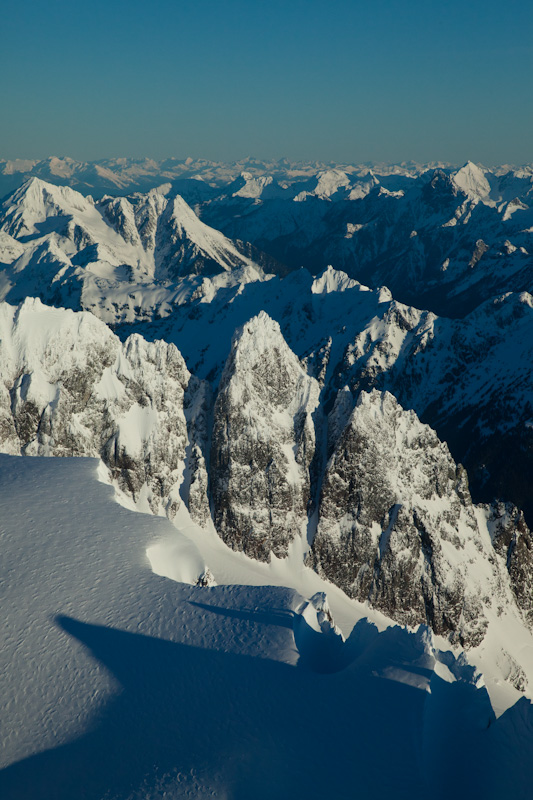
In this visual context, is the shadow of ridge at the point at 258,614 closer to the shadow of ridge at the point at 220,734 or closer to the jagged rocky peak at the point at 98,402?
the shadow of ridge at the point at 220,734

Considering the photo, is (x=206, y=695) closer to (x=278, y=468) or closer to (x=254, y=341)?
(x=278, y=468)

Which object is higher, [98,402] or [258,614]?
[258,614]

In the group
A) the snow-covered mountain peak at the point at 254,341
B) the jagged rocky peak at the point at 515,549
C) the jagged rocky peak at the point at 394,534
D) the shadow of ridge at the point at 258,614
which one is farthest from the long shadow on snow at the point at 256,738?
the jagged rocky peak at the point at 515,549

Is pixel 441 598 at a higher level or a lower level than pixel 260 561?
lower

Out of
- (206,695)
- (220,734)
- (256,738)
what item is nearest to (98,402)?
(206,695)

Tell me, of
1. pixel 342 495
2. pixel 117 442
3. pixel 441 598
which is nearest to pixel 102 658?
pixel 117 442

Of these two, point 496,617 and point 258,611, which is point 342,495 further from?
point 258,611
